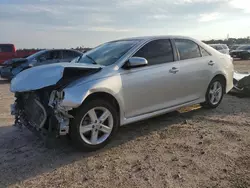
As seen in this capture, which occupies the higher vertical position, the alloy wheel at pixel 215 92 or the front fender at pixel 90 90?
the front fender at pixel 90 90

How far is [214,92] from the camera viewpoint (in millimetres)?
6527

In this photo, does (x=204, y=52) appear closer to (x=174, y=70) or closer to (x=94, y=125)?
(x=174, y=70)

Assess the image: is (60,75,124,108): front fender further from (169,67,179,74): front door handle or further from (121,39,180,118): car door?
(169,67,179,74): front door handle

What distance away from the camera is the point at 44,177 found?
3615 millimetres

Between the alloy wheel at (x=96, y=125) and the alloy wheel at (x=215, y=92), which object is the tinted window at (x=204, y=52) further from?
the alloy wheel at (x=96, y=125)

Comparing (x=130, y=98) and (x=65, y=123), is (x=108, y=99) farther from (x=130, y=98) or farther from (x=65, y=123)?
(x=65, y=123)

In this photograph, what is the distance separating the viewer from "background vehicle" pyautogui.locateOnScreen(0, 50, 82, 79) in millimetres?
13395

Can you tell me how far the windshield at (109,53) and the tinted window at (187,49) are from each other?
981mm

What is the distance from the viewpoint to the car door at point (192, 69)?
18.5ft

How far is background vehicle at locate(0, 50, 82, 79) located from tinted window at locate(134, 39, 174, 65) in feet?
29.4

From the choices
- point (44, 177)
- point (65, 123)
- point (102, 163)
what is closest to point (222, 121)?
point (102, 163)

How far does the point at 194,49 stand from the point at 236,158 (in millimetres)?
2770

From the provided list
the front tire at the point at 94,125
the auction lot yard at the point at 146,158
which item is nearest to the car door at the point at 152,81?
the front tire at the point at 94,125

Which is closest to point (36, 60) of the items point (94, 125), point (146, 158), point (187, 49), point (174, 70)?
point (187, 49)
